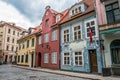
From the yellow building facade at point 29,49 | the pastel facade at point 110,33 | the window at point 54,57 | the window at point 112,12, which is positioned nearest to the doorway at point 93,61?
the pastel facade at point 110,33

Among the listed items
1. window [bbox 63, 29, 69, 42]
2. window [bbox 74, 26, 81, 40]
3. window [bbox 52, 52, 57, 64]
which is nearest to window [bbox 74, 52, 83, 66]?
window [bbox 74, 26, 81, 40]

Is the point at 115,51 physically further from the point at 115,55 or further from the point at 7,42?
the point at 7,42

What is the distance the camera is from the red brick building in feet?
62.1

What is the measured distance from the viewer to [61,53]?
1781cm

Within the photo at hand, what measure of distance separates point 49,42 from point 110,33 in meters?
11.8

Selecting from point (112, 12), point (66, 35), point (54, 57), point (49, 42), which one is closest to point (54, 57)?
point (54, 57)

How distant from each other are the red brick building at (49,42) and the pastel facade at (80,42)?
49.0 inches

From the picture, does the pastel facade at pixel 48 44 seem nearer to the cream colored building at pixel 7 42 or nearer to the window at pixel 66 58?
the window at pixel 66 58

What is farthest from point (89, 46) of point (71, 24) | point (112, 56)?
point (71, 24)

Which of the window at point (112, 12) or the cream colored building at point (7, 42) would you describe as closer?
the window at point (112, 12)

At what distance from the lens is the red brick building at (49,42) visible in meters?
18.9

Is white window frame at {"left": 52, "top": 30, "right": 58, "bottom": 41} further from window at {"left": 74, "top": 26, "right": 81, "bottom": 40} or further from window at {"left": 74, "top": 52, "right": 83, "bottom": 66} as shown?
window at {"left": 74, "top": 52, "right": 83, "bottom": 66}

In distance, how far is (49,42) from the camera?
20797mm

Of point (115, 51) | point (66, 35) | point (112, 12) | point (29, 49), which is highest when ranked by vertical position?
point (112, 12)
